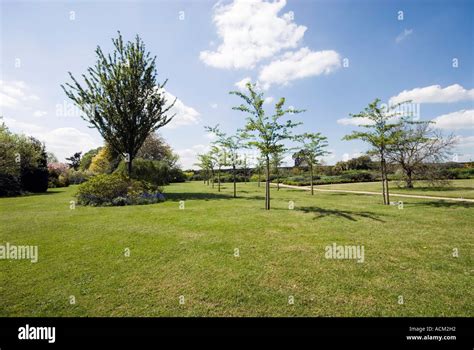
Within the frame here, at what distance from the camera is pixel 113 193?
50.1 feet

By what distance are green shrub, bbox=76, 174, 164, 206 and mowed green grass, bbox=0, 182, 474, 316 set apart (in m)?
5.47

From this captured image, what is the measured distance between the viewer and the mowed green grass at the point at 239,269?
372 centimetres

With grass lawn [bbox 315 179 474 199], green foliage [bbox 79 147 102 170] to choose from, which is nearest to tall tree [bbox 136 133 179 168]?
green foliage [bbox 79 147 102 170]

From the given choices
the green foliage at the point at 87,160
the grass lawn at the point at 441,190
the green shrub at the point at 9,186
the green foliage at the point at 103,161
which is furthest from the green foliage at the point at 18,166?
the grass lawn at the point at 441,190

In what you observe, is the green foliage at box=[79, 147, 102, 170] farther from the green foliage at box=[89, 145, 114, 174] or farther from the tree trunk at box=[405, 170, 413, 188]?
the tree trunk at box=[405, 170, 413, 188]

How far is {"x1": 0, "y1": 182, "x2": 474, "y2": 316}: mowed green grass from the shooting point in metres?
3.72

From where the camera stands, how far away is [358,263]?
539cm

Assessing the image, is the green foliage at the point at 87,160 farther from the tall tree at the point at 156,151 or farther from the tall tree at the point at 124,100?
the tall tree at the point at 124,100

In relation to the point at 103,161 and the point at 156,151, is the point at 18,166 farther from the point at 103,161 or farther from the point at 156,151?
the point at 156,151
